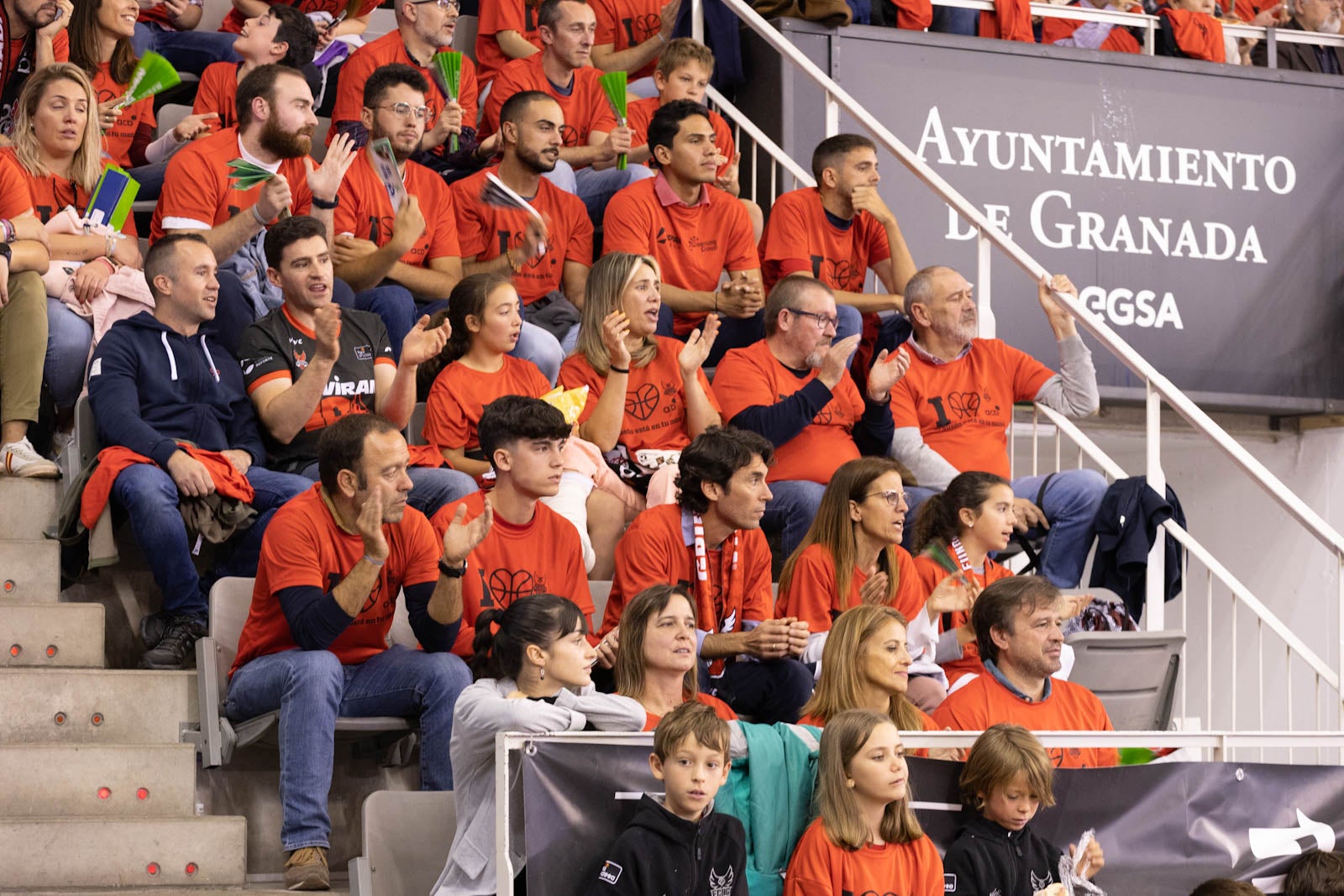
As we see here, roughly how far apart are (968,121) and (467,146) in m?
2.47

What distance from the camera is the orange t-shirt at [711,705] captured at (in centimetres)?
→ 467

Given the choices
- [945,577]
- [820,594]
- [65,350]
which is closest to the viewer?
[820,594]

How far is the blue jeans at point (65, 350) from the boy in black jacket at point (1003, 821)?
333 centimetres

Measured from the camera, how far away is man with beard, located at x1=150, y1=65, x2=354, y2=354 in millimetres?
6777

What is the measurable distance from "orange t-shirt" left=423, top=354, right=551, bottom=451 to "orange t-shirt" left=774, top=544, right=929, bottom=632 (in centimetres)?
116

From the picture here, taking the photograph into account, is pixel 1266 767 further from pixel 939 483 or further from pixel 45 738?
pixel 45 738

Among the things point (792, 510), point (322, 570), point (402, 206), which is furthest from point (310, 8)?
point (322, 570)

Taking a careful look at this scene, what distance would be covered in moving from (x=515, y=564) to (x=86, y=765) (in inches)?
51.1

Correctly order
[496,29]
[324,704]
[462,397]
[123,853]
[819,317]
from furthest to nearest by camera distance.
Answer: [496,29] → [819,317] → [462,397] → [324,704] → [123,853]

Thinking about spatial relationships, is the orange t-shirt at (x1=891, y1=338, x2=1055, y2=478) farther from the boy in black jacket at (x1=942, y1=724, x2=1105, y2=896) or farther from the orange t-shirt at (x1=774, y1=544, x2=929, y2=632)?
the boy in black jacket at (x1=942, y1=724, x2=1105, y2=896)

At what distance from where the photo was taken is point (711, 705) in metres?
4.68

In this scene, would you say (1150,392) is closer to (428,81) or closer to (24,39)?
(428,81)

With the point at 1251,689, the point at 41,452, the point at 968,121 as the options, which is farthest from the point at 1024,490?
the point at 1251,689

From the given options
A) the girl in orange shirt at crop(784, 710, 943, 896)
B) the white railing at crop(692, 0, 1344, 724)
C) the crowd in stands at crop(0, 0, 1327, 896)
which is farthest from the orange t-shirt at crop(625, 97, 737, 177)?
the girl in orange shirt at crop(784, 710, 943, 896)
